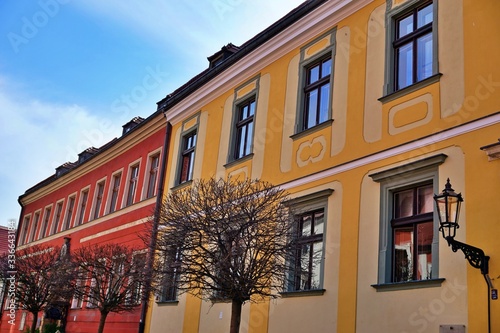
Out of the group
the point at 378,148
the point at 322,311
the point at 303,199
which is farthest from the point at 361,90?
the point at 322,311

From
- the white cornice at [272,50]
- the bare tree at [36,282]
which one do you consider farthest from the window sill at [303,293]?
the bare tree at [36,282]

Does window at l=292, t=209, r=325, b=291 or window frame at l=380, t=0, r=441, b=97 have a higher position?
window frame at l=380, t=0, r=441, b=97

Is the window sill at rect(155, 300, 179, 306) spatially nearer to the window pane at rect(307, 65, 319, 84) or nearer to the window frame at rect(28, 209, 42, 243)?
the window pane at rect(307, 65, 319, 84)

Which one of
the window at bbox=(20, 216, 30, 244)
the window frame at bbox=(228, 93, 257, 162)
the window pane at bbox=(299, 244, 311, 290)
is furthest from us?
the window at bbox=(20, 216, 30, 244)

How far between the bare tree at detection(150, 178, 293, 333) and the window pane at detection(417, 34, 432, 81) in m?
3.43

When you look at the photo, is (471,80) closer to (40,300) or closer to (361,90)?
(361,90)

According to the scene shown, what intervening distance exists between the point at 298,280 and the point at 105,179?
14.0 meters

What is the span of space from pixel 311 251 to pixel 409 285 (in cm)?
287

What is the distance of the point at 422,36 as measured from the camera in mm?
11422

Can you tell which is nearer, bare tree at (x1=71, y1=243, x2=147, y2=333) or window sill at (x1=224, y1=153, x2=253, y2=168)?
window sill at (x1=224, y1=153, x2=253, y2=168)

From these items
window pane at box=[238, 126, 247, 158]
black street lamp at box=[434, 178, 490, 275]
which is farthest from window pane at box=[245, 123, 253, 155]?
black street lamp at box=[434, 178, 490, 275]

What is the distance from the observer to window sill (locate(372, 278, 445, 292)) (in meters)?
9.52

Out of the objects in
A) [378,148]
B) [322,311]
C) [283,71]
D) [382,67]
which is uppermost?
[283,71]

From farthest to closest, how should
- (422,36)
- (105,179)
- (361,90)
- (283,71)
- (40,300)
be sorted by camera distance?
(105,179) < (40,300) < (283,71) < (361,90) < (422,36)
